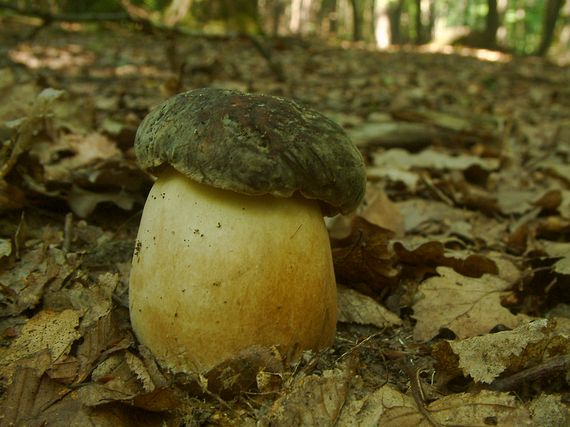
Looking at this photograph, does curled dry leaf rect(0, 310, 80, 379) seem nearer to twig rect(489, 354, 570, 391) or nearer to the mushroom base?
the mushroom base

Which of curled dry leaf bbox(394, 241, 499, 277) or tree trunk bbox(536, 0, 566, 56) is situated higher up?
tree trunk bbox(536, 0, 566, 56)

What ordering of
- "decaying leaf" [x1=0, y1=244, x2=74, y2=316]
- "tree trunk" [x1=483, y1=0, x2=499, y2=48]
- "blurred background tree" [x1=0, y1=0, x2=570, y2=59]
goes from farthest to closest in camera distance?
1. "tree trunk" [x1=483, y1=0, x2=499, y2=48]
2. "blurred background tree" [x1=0, y1=0, x2=570, y2=59]
3. "decaying leaf" [x1=0, y1=244, x2=74, y2=316]

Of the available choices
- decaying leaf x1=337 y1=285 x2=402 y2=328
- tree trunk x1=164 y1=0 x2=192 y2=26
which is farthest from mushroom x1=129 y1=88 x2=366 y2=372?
tree trunk x1=164 y1=0 x2=192 y2=26

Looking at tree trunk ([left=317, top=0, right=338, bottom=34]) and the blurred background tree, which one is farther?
tree trunk ([left=317, top=0, right=338, bottom=34])

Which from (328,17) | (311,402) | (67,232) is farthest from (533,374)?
(328,17)

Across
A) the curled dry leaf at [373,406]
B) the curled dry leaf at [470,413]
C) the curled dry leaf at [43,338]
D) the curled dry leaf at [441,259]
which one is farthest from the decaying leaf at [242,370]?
the curled dry leaf at [441,259]

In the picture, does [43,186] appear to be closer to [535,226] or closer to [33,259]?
[33,259]

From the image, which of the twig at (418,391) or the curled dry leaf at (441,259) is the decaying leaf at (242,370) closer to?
the twig at (418,391)

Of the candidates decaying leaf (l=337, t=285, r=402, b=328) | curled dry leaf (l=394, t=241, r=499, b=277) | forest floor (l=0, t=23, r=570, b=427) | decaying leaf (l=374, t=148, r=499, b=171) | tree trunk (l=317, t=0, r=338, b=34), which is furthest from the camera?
tree trunk (l=317, t=0, r=338, b=34)
